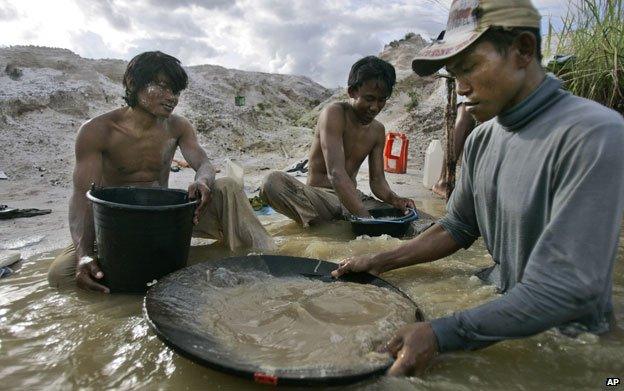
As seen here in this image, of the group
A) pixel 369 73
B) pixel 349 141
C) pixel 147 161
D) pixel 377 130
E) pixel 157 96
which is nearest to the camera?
pixel 157 96

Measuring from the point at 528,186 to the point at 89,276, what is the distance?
2.09m

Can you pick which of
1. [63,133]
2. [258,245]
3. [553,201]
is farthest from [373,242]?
[63,133]

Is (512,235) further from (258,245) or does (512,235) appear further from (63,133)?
(63,133)

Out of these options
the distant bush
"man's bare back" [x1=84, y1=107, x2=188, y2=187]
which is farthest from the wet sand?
the distant bush

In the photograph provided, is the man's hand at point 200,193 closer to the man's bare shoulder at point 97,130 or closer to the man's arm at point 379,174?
the man's bare shoulder at point 97,130

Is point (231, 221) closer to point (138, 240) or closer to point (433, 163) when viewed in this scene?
point (138, 240)

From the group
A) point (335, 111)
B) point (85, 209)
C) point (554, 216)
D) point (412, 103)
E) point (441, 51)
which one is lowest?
point (85, 209)

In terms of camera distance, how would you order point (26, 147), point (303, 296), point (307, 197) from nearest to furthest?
1. point (303, 296)
2. point (307, 197)
3. point (26, 147)

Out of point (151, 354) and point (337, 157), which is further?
point (337, 157)

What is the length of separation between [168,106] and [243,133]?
25.2 feet

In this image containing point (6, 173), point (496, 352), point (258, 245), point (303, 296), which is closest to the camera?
point (496, 352)

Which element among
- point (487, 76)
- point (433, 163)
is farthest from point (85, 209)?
point (433, 163)

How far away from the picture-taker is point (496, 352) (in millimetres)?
1744

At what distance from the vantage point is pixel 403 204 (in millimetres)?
3879
